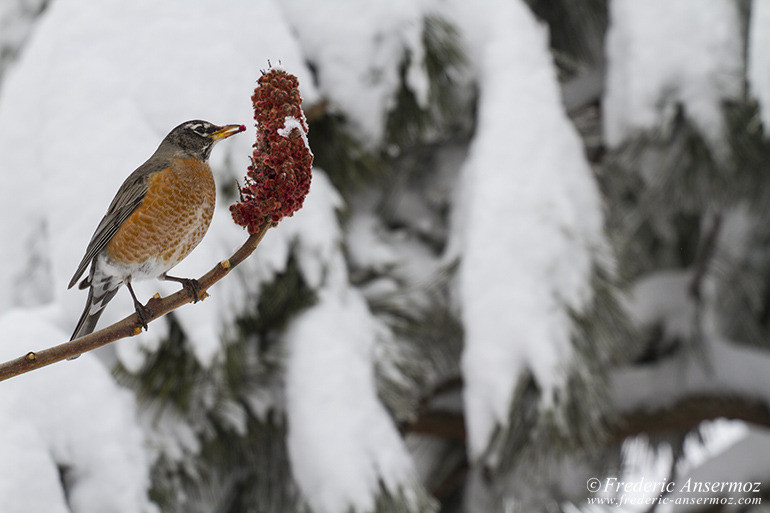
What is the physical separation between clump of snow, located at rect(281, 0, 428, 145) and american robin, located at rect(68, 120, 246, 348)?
102cm

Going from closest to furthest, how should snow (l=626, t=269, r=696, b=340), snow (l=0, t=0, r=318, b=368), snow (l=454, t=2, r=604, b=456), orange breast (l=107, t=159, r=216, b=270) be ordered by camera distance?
orange breast (l=107, t=159, r=216, b=270), snow (l=0, t=0, r=318, b=368), snow (l=454, t=2, r=604, b=456), snow (l=626, t=269, r=696, b=340)

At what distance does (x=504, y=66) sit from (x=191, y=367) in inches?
34.9

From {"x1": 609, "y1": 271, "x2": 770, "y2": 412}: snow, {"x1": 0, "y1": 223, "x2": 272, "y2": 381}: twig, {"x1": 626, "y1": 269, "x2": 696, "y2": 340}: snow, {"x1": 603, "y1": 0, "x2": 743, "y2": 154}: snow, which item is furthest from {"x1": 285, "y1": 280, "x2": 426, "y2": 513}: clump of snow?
{"x1": 626, "y1": 269, "x2": 696, "y2": 340}: snow

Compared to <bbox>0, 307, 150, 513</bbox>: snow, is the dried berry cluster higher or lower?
higher

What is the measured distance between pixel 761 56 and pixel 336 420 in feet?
3.47

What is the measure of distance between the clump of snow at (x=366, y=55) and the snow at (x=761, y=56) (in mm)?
636

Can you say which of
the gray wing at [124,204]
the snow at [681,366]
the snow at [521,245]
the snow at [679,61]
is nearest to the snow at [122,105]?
the gray wing at [124,204]

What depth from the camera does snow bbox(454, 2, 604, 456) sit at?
4.55 feet

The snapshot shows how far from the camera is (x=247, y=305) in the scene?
1.25 metres

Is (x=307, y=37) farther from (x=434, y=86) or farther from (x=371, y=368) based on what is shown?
(x=371, y=368)

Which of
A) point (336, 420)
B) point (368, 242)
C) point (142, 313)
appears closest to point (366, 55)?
point (368, 242)

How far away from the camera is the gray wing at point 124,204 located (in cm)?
44

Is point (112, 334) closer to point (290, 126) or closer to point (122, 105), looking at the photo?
point (290, 126)

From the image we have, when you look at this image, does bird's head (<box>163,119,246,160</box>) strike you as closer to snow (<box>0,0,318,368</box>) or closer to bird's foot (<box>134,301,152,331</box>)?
bird's foot (<box>134,301,152,331</box>)
